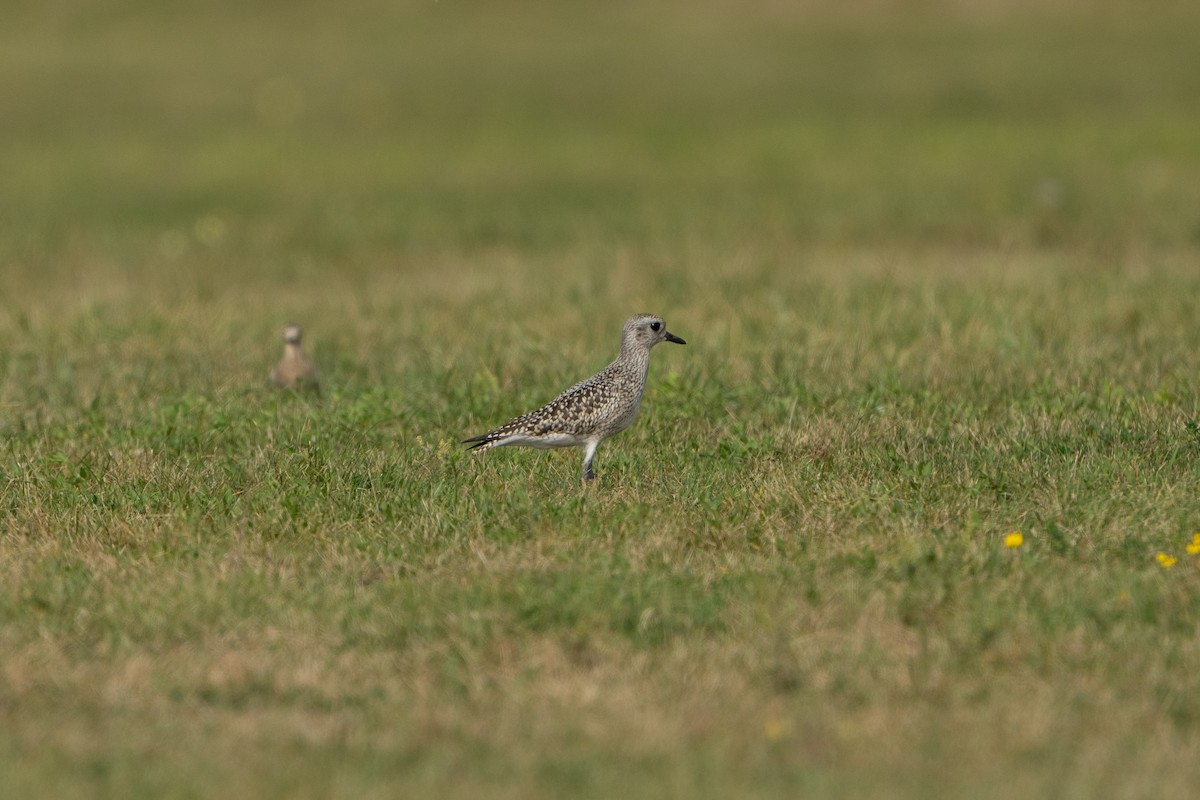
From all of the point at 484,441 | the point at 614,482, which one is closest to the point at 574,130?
the point at 484,441

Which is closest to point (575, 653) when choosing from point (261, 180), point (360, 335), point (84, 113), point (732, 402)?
point (732, 402)

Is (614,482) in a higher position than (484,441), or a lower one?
lower

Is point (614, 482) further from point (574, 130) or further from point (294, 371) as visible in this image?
point (574, 130)

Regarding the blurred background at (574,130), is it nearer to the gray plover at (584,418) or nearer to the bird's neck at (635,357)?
the bird's neck at (635,357)

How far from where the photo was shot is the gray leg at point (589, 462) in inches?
361

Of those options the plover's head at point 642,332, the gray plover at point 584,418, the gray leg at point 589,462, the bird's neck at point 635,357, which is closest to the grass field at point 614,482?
the gray leg at point 589,462

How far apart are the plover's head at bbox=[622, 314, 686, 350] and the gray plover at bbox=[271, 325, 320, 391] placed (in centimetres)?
288

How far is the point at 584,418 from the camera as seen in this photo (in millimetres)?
9273

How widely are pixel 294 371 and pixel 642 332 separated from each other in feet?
9.89

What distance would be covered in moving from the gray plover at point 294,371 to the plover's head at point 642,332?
9.44 ft

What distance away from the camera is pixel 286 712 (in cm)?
646

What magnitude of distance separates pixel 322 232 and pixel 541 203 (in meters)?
3.18

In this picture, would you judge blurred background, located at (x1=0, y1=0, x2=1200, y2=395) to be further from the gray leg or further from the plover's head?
the gray leg

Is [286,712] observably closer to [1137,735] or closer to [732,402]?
[1137,735]
